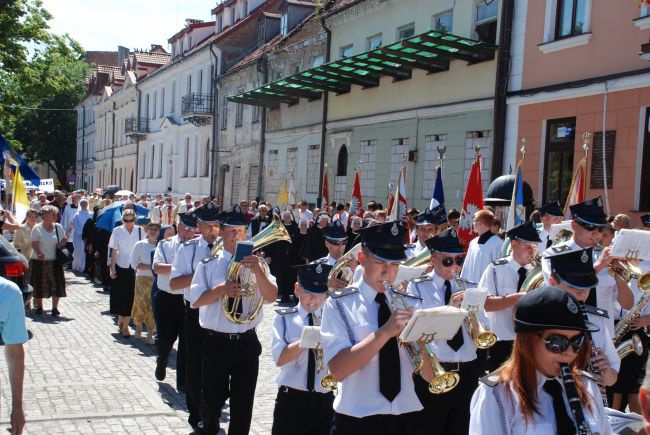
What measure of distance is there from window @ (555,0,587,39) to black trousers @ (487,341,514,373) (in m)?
9.42

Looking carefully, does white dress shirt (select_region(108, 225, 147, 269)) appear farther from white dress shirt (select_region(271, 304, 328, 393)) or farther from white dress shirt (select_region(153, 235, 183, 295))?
white dress shirt (select_region(271, 304, 328, 393))

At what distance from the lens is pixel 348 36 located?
25.2 m

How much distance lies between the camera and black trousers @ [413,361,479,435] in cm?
564

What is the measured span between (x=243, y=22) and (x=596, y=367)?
34944 mm

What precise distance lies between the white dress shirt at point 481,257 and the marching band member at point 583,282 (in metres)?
3.40

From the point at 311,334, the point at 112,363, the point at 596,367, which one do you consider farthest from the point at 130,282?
the point at 596,367

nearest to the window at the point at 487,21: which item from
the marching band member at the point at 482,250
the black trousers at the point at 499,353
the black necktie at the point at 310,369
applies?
the marching band member at the point at 482,250

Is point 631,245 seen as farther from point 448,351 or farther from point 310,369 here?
point 310,369

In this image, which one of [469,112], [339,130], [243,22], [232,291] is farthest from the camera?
[243,22]

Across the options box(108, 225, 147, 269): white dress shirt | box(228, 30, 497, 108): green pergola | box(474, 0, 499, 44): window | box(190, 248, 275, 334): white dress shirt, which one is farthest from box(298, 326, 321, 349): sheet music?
box(474, 0, 499, 44): window

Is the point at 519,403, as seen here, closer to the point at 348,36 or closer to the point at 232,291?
the point at 232,291

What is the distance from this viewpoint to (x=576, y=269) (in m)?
4.89

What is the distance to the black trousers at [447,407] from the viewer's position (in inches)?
222

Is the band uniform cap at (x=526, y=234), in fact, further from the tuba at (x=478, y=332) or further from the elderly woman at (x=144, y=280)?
the elderly woman at (x=144, y=280)
